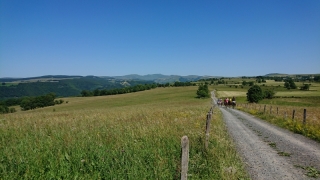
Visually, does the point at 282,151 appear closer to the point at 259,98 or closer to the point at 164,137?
the point at 164,137

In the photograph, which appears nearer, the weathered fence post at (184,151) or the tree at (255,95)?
the weathered fence post at (184,151)

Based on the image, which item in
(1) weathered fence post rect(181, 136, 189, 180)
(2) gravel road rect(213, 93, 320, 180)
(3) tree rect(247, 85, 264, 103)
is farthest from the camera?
(3) tree rect(247, 85, 264, 103)

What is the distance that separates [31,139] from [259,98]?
9085cm

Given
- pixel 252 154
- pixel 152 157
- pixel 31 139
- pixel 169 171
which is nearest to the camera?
pixel 169 171

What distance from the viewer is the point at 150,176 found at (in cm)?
499

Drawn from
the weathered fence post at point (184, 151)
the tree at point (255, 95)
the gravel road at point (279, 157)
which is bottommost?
the tree at point (255, 95)

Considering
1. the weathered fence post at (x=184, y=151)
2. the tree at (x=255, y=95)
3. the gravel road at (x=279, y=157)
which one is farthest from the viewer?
the tree at (x=255, y=95)

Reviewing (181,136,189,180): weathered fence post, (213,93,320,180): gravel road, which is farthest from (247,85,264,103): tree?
(181,136,189,180): weathered fence post

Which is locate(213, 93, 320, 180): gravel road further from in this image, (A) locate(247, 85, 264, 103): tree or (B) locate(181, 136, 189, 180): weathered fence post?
(A) locate(247, 85, 264, 103): tree

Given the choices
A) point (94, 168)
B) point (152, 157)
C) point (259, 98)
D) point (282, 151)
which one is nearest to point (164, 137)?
point (152, 157)

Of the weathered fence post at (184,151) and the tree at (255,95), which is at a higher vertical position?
the weathered fence post at (184,151)

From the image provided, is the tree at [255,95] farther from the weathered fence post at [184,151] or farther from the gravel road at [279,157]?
the weathered fence post at [184,151]

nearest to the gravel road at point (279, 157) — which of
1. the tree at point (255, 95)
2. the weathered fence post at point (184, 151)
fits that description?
the weathered fence post at point (184, 151)

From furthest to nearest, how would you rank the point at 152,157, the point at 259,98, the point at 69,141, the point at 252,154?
the point at 259,98
the point at 252,154
the point at 69,141
the point at 152,157
